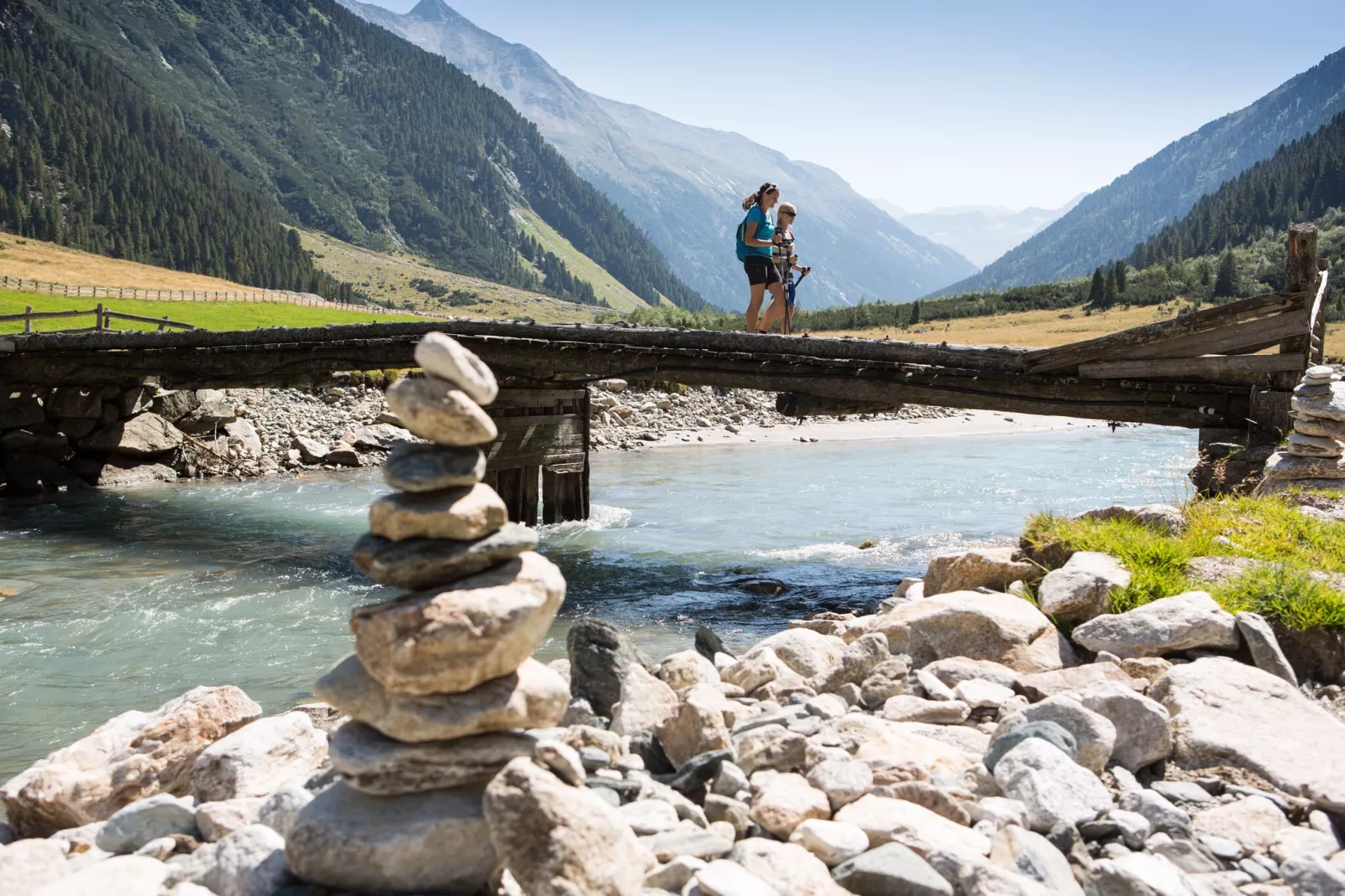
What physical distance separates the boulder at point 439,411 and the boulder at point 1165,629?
501cm

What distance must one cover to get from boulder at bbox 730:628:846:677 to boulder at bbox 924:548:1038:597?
205 cm

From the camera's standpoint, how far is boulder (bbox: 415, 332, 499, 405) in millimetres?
4285

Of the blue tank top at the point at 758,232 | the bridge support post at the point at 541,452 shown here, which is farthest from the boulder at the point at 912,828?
the bridge support post at the point at 541,452

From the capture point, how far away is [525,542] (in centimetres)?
457

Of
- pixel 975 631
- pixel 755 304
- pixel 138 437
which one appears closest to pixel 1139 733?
pixel 975 631

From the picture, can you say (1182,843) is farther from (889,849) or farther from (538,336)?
(538,336)

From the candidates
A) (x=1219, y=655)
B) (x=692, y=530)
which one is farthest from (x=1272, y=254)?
(x=1219, y=655)

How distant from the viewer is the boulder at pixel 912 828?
13.8 feet

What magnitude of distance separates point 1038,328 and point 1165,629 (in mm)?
73917

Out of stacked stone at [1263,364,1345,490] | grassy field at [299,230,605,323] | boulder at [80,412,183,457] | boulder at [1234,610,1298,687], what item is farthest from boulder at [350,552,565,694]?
grassy field at [299,230,605,323]

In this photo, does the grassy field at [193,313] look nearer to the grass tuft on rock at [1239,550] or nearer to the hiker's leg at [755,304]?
the hiker's leg at [755,304]

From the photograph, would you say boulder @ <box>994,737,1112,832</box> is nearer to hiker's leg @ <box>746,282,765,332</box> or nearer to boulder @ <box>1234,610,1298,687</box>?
boulder @ <box>1234,610,1298,687</box>

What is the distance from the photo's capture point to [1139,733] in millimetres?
5371

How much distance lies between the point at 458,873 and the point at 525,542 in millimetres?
1412
